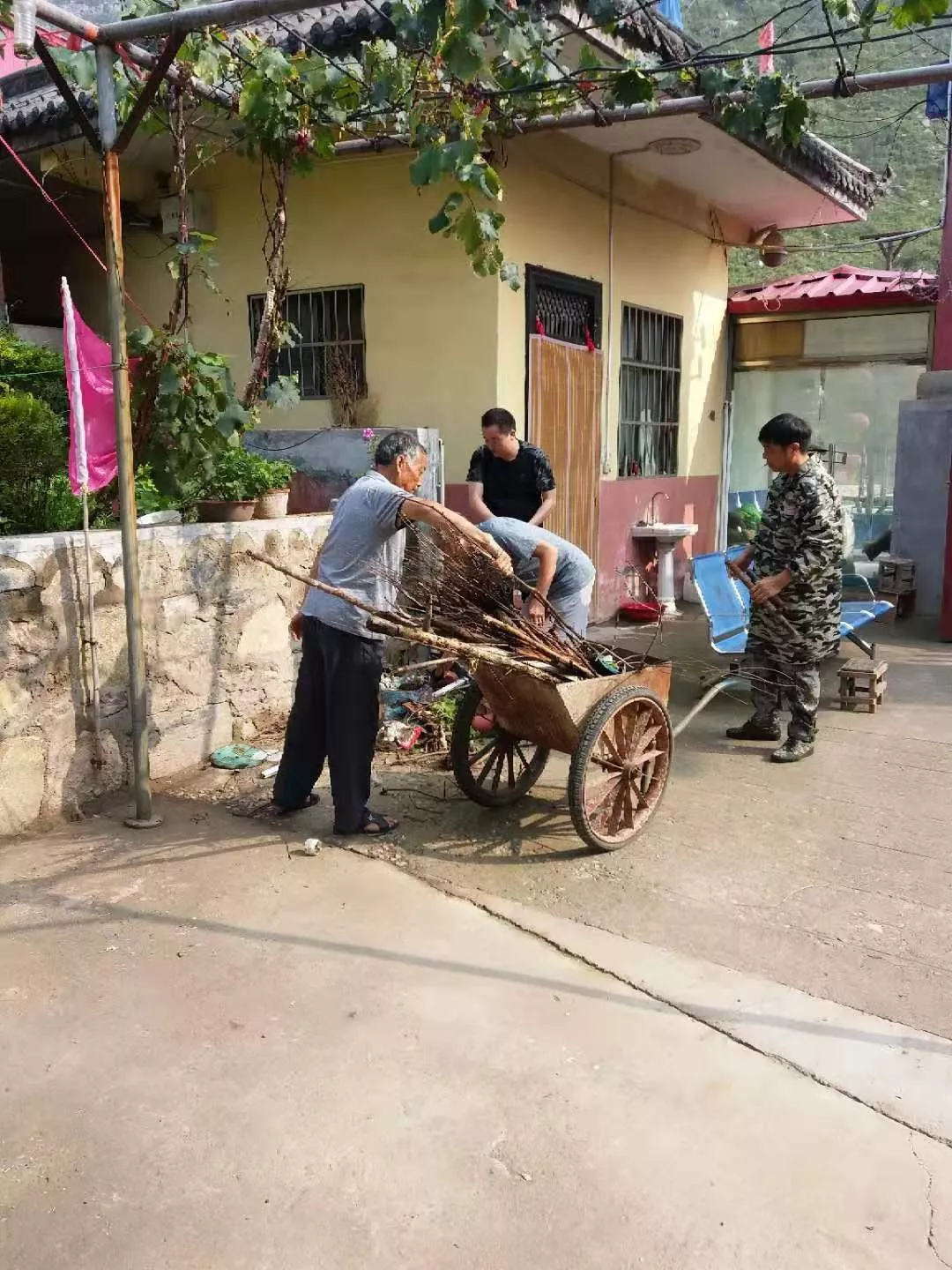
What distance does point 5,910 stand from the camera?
356 centimetres

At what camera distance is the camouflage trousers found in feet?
17.8

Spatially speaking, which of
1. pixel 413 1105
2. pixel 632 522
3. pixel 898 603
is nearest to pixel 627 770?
pixel 413 1105

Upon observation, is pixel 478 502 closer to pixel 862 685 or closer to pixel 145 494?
pixel 145 494

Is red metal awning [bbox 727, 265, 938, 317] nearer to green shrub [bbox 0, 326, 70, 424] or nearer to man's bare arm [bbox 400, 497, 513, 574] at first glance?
green shrub [bbox 0, 326, 70, 424]

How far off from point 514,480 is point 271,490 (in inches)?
65.0

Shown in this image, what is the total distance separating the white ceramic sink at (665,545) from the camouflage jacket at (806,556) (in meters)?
3.89

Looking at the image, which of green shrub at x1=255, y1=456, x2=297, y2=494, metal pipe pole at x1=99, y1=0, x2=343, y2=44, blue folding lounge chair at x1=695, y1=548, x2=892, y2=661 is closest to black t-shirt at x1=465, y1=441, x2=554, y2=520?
blue folding lounge chair at x1=695, y1=548, x2=892, y2=661

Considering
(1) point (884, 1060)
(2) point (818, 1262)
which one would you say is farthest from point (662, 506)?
(2) point (818, 1262)

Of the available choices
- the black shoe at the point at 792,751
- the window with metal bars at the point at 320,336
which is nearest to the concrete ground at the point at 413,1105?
the black shoe at the point at 792,751

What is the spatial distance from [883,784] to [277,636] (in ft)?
10.7

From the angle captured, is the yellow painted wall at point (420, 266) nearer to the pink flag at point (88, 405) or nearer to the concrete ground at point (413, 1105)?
the pink flag at point (88, 405)

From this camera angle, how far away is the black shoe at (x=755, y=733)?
5.78 metres

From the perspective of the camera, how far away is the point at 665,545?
9.59 meters

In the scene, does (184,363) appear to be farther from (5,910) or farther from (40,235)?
(40,235)
